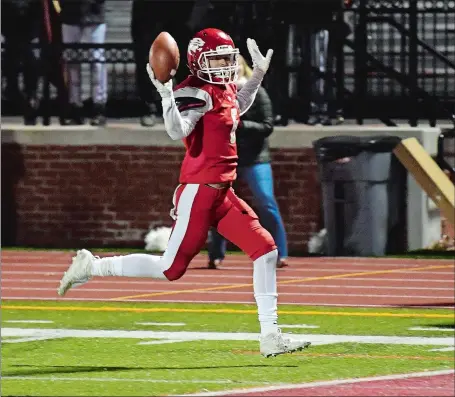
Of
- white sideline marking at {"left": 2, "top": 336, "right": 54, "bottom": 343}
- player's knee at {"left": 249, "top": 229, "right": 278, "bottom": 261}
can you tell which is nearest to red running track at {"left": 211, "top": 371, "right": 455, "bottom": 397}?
player's knee at {"left": 249, "top": 229, "right": 278, "bottom": 261}

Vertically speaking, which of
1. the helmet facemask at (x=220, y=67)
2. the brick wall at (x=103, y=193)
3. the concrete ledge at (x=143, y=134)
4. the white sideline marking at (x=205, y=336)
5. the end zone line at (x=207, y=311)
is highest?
the helmet facemask at (x=220, y=67)

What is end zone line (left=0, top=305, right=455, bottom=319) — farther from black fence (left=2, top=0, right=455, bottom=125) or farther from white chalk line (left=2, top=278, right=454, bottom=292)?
black fence (left=2, top=0, right=455, bottom=125)

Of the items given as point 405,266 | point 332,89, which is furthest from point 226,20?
point 405,266

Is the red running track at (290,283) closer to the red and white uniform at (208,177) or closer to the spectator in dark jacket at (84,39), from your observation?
the spectator in dark jacket at (84,39)

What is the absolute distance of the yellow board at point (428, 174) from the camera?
59.6ft

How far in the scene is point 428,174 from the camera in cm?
1862

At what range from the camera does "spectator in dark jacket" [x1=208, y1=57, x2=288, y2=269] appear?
54.7 ft

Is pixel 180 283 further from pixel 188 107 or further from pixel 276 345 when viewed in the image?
pixel 188 107

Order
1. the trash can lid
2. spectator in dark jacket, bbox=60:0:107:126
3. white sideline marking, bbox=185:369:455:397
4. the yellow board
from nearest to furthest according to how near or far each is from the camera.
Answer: white sideline marking, bbox=185:369:455:397 < the yellow board < the trash can lid < spectator in dark jacket, bbox=60:0:107:126

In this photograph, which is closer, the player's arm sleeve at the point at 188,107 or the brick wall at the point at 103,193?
the player's arm sleeve at the point at 188,107

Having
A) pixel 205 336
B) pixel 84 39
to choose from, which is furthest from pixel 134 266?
pixel 84 39

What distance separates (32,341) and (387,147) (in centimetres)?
769

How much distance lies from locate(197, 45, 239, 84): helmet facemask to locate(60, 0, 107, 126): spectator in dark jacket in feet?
36.3

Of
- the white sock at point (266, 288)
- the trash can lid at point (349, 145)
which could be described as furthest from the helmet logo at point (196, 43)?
the trash can lid at point (349, 145)
